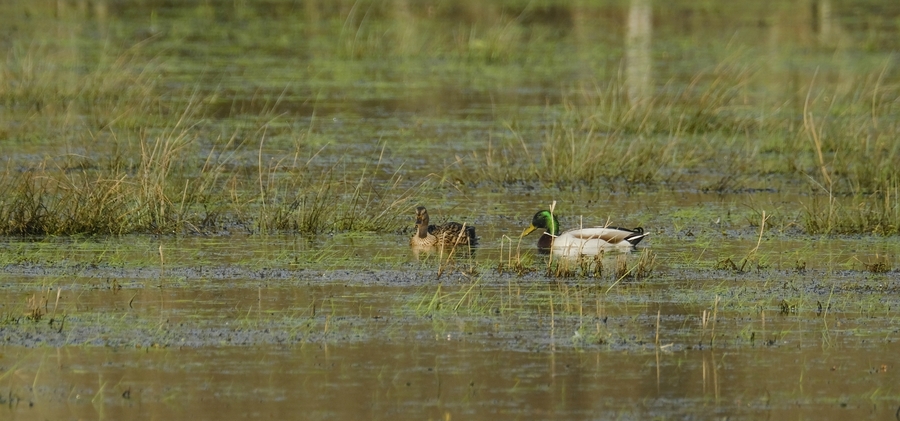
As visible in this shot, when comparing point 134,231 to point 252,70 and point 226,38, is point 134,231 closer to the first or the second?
point 252,70

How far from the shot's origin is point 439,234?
1082 cm

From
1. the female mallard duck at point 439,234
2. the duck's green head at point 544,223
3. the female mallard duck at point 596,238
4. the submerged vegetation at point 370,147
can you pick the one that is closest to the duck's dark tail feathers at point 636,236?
the female mallard duck at point 596,238

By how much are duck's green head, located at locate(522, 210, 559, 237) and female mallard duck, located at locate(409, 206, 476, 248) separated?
19.6 inches

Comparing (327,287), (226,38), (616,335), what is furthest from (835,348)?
(226,38)

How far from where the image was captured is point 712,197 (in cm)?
1364

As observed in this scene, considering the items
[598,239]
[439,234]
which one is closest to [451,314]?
[439,234]

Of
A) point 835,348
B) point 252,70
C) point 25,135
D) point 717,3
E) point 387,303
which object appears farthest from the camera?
point 717,3

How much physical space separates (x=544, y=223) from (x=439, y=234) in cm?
95

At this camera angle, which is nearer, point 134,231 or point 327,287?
point 327,287

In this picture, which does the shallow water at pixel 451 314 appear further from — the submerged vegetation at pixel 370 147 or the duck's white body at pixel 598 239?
the duck's white body at pixel 598 239

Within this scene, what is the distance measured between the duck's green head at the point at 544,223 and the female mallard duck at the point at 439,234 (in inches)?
19.6

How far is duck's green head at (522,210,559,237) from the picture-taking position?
11210mm

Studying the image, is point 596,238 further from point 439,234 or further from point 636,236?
point 439,234

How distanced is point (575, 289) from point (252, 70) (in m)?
14.3
